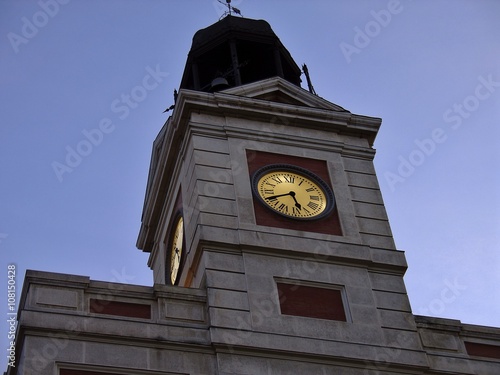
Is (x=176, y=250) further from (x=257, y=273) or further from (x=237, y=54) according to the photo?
(x=237, y=54)

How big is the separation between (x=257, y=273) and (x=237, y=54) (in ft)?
30.7

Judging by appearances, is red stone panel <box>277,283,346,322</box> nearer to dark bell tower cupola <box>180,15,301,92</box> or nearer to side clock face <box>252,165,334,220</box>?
side clock face <box>252,165,334,220</box>

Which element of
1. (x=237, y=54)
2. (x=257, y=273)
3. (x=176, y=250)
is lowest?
(x=257, y=273)

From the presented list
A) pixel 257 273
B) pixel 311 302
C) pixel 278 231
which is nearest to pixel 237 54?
pixel 278 231

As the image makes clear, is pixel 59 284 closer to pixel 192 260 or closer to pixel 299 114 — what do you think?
pixel 192 260

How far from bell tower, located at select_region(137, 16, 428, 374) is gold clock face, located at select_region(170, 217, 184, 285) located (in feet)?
0.12

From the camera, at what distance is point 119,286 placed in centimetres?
2208

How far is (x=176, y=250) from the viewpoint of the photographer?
2680cm

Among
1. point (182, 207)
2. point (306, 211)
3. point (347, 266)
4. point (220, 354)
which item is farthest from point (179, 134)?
point (220, 354)

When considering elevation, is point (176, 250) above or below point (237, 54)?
below

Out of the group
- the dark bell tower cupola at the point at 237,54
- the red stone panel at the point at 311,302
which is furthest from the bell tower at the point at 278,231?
the dark bell tower cupola at the point at 237,54

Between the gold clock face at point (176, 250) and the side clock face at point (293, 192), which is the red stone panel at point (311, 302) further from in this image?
the gold clock face at point (176, 250)

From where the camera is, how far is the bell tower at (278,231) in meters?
22.2

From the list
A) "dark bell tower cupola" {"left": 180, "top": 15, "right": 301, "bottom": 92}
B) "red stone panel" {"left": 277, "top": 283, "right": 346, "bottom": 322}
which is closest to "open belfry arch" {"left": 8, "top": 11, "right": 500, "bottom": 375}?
"red stone panel" {"left": 277, "top": 283, "right": 346, "bottom": 322}
